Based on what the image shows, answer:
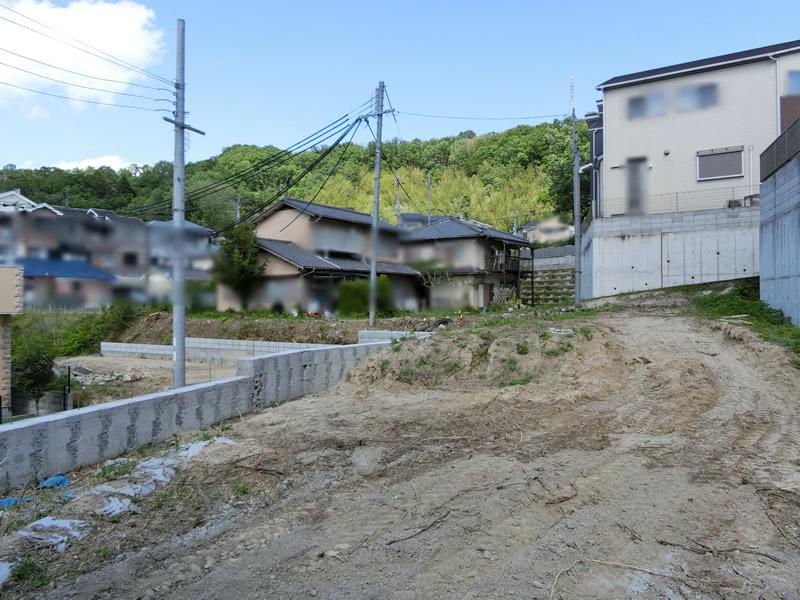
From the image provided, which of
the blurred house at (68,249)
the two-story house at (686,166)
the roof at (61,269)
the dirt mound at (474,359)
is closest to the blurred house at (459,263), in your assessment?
the two-story house at (686,166)

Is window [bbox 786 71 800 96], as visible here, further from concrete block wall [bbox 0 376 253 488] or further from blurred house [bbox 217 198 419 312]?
concrete block wall [bbox 0 376 253 488]

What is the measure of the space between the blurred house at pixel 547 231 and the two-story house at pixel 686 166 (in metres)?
13.2

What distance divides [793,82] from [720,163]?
140 inches

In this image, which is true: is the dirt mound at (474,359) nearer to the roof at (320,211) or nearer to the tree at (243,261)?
the tree at (243,261)

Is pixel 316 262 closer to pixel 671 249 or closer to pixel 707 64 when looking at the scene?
pixel 671 249

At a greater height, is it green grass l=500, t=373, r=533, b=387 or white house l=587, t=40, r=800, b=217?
white house l=587, t=40, r=800, b=217

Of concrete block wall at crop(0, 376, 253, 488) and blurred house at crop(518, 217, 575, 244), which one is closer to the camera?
concrete block wall at crop(0, 376, 253, 488)

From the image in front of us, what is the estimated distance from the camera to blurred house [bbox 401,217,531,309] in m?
25.7

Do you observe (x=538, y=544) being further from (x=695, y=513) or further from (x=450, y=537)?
(x=695, y=513)

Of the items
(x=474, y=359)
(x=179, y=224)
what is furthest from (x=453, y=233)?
(x=179, y=224)

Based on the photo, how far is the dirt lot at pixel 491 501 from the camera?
11.5ft

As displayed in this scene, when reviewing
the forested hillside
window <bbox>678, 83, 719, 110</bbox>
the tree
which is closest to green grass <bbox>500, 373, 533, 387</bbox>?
the tree

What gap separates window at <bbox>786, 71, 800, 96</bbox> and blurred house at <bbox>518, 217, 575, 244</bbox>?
51.8 feet

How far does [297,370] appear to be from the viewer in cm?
1036
